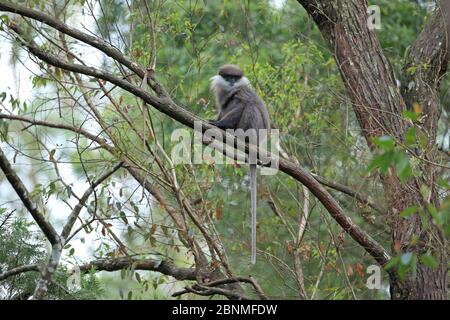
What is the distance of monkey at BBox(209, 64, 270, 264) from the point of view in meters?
6.97

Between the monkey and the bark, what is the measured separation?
124 cm

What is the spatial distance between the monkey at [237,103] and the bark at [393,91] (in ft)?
4.06

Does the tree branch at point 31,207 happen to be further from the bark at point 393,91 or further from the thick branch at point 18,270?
the bark at point 393,91

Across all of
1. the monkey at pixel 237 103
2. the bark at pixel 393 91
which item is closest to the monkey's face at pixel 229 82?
the monkey at pixel 237 103

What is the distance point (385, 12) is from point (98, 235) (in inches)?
233

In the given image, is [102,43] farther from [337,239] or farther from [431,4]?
[431,4]

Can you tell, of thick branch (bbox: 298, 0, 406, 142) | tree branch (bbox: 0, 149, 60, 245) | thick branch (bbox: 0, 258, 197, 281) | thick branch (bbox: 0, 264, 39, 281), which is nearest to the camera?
tree branch (bbox: 0, 149, 60, 245)

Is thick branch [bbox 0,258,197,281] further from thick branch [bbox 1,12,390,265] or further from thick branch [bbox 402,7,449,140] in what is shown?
thick branch [bbox 402,7,449,140]

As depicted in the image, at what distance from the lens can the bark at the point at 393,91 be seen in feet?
18.1

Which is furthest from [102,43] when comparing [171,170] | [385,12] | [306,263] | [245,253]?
[385,12]

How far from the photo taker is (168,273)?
6156 millimetres

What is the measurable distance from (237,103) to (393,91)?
1654 mm

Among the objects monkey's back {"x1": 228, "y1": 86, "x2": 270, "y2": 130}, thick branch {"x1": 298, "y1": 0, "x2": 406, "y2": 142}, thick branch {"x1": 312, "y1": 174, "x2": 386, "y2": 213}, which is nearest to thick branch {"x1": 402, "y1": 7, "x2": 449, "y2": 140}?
thick branch {"x1": 298, "y1": 0, "x2": 406, "y2": 142}

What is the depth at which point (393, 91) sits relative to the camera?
5.80 m
